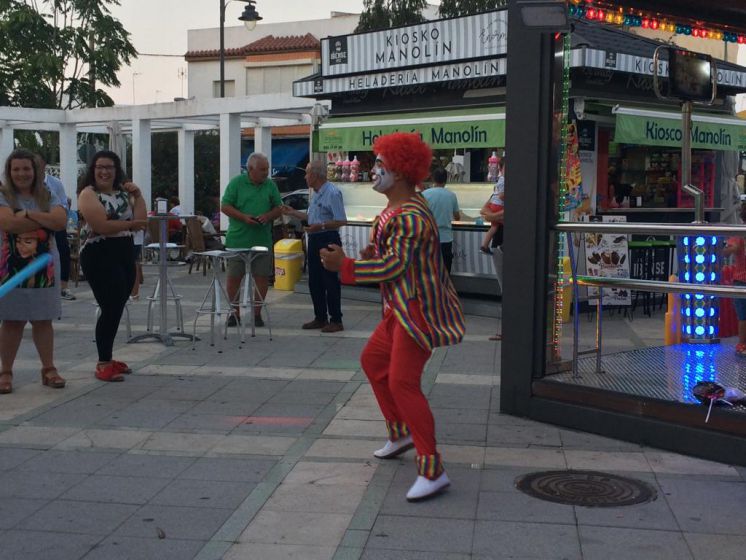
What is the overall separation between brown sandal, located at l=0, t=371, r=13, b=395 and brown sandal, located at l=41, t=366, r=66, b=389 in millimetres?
236

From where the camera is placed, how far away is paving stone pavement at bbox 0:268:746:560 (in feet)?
14.2

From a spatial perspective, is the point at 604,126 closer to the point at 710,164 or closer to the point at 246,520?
the point at 710,164

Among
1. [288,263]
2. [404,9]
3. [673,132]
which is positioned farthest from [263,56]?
[673,132]

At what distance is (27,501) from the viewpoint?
489 cm

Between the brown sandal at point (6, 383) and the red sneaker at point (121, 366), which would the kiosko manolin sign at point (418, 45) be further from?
the brown sandal at point (6, 383)

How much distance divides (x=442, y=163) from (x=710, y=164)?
14.2ft

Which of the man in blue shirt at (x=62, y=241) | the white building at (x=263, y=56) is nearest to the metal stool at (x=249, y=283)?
the man in blue shirt at (x=62, y=241)

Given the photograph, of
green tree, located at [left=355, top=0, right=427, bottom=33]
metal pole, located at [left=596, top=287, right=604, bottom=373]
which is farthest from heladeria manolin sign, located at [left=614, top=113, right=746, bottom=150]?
green tree, located at [left=355, top=0, right=427, bottom=33]

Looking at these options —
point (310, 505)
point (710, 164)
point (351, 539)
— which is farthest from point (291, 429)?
point (710, 164)

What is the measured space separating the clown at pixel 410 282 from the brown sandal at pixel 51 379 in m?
3.36

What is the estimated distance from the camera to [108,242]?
7.80 metres

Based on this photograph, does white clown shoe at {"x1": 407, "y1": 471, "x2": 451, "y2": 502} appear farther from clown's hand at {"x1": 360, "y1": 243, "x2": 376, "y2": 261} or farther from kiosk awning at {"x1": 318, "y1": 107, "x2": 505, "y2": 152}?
kiosk awning at {"x1": 318, "y1": 107, "x2": 505, "y2": 152}

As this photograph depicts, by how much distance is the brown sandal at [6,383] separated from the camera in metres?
7.34

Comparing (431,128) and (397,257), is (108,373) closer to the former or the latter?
(397,257)
